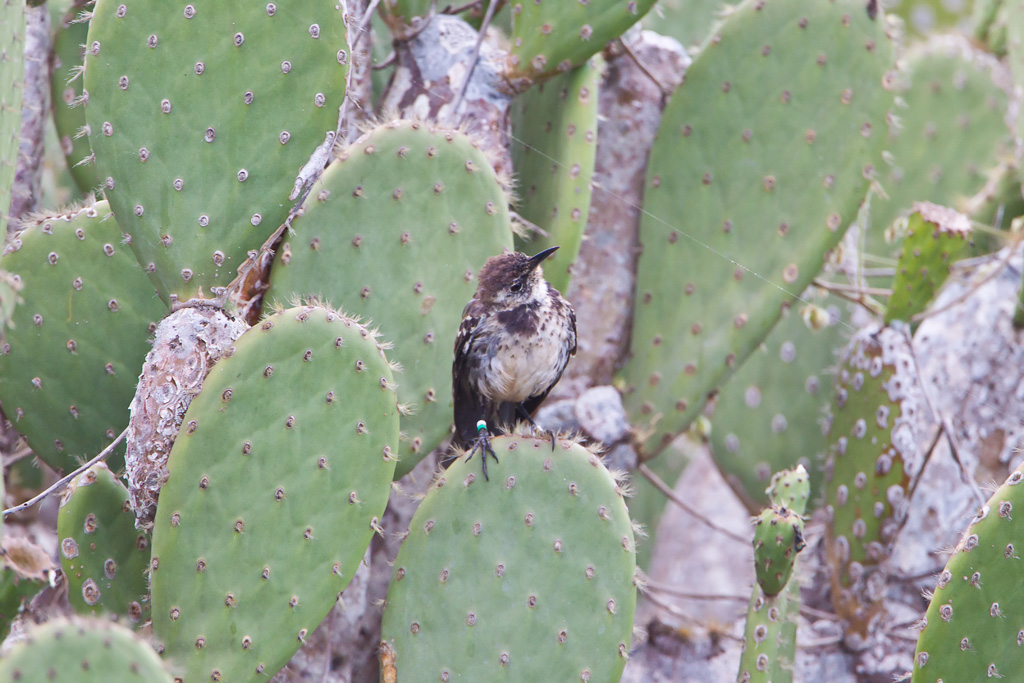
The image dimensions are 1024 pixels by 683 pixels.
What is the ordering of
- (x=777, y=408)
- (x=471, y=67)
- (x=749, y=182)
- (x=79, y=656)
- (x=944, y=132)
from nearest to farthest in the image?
(x=79, y=656) < (x=471, y=67) < (x=749, y=182) < (x=777, y=408) < (x=944, y=132)

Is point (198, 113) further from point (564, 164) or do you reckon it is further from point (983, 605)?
point (983, 605)

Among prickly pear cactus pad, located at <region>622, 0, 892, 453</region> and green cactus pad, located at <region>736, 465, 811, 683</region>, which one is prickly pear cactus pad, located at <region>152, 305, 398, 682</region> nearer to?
green cactus pad, located at <region>736, 465, 811, 683</region>

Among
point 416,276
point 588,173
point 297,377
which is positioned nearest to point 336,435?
point 297,377

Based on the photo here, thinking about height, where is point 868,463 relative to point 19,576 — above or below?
above

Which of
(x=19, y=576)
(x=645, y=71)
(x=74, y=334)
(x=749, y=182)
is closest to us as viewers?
(x=74, y=334)

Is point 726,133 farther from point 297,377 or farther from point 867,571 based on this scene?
point 297,377

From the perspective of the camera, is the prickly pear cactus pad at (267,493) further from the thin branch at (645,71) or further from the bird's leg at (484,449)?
the thin branch at (645,71)

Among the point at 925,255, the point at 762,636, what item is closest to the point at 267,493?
the point at 762,636
